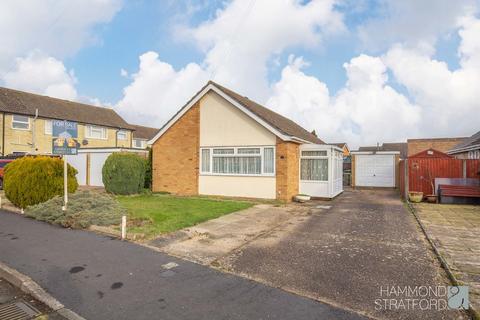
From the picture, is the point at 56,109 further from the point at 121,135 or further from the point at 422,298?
the point at 422,298

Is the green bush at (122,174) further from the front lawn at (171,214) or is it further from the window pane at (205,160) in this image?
the front lawn at (171,214)

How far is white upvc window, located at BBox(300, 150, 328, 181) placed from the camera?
14539 millimetres

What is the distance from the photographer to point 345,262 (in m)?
5.56

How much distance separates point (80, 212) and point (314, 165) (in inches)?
416

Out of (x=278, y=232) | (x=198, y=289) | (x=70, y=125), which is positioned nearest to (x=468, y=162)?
(x=278, y=232)

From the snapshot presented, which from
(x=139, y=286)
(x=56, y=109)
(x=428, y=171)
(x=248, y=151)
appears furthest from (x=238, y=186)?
(x=56, y=109)

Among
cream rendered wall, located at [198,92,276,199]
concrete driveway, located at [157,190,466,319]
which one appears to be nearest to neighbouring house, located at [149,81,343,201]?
cream rendered wall, located at [198,92,276,199]

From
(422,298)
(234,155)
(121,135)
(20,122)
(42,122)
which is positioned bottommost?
(422,298)

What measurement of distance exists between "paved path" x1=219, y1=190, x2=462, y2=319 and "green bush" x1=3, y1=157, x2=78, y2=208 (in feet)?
25.9

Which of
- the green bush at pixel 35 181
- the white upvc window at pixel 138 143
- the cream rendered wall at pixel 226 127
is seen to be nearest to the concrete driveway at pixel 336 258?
the cream rendered wall at pixel 226 127

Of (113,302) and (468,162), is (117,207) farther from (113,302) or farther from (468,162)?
(468,162)

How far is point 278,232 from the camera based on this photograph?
7.91 m

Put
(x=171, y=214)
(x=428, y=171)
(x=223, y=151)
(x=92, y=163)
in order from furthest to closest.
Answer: (x=92, y=163) < (x=223, y=151) < (x=428, y=171) < (x=171, y=214)

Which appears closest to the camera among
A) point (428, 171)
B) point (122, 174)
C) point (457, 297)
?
point (457, 297)
